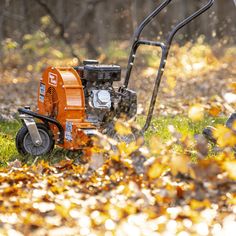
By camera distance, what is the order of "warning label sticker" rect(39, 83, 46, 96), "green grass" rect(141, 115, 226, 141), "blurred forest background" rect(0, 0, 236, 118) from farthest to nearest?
1. "blurred forest background" rect(0, 0, 236, 118)
2. "green grass" rect(141, 115, 226, 141)
3. "warning label sticker" rect(39, 83, 46, 96)

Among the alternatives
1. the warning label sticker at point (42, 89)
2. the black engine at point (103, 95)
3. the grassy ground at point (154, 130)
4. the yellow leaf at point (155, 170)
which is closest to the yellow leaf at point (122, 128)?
the yellow leaf at point (155, 170)

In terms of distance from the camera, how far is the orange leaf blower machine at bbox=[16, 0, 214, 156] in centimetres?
594

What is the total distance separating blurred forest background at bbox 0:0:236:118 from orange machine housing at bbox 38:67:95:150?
3.59 m

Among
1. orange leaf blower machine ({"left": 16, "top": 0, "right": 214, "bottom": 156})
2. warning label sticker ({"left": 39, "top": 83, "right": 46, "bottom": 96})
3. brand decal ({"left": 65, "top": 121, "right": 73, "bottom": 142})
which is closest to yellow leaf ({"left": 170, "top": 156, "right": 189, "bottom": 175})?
orange leaf blower machine ({"left": 16, "top": 0, "right": 214, "bottom": 156})

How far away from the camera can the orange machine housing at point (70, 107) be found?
588 cm

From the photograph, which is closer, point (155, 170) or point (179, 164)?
point (179, 164)

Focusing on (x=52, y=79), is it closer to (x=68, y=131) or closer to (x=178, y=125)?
(x=68, y=131)

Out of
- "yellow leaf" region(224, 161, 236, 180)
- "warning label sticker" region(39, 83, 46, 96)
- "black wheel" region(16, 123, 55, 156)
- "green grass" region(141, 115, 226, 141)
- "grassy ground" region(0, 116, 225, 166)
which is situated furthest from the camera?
"green grass" region(141, 115, 226, 141)

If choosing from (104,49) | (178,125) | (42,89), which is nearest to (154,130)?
(178,125)

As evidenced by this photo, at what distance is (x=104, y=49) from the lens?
59.3 ft

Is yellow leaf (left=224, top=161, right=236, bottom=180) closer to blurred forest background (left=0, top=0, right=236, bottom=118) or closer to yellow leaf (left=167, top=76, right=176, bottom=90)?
blurred forest background (left=0, top=0, right=236, bottom=118)

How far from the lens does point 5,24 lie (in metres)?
19.5

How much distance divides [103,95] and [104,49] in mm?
12059

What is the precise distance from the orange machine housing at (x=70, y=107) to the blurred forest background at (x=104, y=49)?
11.8ft
